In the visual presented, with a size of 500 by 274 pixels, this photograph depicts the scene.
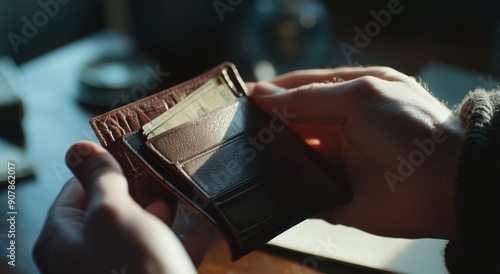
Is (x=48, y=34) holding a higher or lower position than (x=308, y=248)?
higher

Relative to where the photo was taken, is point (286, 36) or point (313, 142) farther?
point (286, 36)

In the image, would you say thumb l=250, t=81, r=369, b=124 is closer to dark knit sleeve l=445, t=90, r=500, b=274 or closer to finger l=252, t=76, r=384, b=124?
finger l=252, t=76, r=384, b=124

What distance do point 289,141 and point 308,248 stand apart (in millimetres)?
130

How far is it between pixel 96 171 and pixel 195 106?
0.63ft

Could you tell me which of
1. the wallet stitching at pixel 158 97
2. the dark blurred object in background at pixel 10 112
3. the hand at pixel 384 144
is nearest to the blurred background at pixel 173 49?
the dark blurred object in background at pixel 10 112

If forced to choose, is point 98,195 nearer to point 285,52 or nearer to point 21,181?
point 21,181

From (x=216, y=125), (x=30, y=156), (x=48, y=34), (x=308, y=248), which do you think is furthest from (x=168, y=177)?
(x=48, y=34)

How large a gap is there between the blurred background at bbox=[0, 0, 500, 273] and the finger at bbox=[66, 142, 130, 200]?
254 mm

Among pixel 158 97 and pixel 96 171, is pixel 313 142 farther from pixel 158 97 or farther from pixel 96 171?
pixel 96 171

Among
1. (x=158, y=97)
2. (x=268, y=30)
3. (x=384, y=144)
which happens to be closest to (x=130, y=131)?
(x=158, y=97)

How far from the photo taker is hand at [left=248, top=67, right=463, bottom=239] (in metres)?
0.77

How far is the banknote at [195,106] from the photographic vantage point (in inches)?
28.5

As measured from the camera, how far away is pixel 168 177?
0.69 m

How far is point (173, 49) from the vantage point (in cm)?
127
